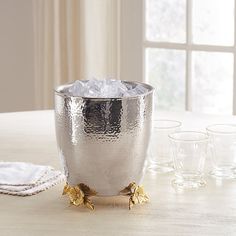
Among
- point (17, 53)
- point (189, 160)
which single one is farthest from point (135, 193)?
point (17, 53)

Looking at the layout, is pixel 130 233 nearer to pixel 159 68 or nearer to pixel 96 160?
pixel 96 160

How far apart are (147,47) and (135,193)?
2203 mm

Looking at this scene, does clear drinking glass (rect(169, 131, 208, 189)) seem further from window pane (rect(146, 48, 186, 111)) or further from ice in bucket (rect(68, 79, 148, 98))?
window pane (rect(146, 48, 186, 111))

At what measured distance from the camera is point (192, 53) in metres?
Answer: 3.64

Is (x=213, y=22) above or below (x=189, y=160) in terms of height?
above

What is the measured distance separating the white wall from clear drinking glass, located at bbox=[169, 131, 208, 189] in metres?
2.37

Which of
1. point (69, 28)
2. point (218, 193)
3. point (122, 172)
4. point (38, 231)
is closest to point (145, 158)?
point (122, 172)

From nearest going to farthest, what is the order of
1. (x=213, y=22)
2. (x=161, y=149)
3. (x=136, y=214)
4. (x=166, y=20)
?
1. (x=136, y=214)
2. (x=161, y=149)
3. (x=213, y=22)
4. (x=166, y=20)

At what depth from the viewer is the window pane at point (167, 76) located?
3715 mm

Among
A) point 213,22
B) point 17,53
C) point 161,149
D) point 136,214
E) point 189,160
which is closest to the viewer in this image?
point 136,214

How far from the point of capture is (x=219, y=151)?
1.82m

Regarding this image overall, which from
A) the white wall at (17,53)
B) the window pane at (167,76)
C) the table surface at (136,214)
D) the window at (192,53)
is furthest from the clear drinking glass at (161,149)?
the white wall at (17,53)

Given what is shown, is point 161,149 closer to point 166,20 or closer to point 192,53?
point 192,53

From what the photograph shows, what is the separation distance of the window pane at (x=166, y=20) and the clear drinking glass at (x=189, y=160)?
196 cm
